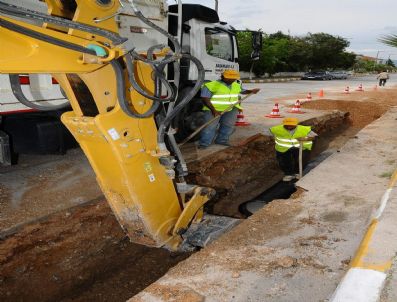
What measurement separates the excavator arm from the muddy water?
1048 mm

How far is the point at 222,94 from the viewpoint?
25.1 ft

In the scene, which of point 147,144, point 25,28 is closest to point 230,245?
point 147,144

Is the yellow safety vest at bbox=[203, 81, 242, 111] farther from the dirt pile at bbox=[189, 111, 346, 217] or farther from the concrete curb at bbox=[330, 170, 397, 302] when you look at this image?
the concrete curb at bbox=[330, 170, 397, 302]

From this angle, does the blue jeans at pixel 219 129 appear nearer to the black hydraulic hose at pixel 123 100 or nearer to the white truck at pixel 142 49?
the white truck at pixel 142 49

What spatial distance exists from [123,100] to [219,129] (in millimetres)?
5565

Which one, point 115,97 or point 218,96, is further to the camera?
point 218,96

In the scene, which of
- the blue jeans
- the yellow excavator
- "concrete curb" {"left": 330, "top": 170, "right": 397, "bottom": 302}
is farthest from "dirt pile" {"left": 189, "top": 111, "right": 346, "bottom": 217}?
"concrete curb" {"left": 330, "top": 170, "right": 397, "bottom": 302}

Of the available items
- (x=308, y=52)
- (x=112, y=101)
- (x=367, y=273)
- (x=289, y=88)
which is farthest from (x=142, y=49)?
(x=308, y=52)

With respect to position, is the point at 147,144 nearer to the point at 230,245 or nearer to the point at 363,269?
the point at 230,245

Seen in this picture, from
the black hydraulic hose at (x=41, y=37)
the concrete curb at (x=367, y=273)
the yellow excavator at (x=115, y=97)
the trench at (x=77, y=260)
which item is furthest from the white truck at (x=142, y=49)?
the concrete curb at (x=367, y=273)

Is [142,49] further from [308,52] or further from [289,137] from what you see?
[308,52]

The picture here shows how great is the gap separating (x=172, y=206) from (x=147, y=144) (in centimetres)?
73

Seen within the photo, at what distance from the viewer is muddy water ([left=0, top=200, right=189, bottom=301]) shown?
416cm

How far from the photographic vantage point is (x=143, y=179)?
3320mm
